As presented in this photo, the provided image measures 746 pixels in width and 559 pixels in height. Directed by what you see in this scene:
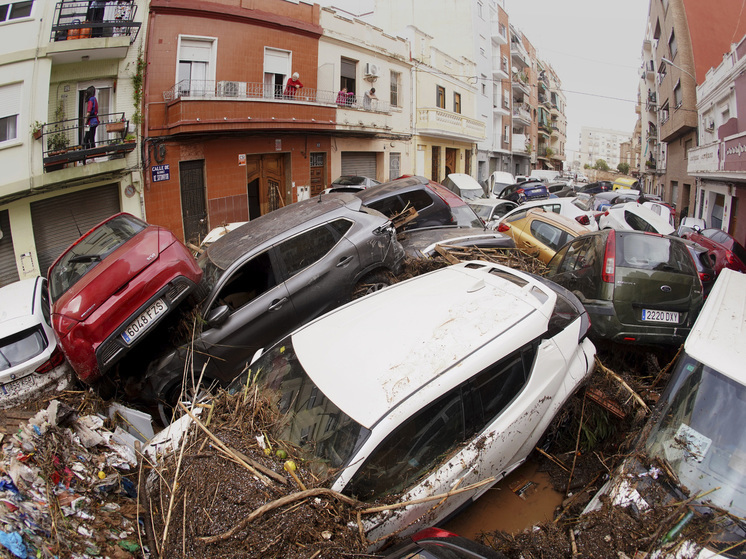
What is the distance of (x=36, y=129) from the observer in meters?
11.1

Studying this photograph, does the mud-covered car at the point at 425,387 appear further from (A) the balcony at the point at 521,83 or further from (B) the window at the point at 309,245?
(A) the balcony at the point at 521,83

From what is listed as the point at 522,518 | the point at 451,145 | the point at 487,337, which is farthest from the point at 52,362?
the point at 451,145

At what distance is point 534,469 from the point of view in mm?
4016

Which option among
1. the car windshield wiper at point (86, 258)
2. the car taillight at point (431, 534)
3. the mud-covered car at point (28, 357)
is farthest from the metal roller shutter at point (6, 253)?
the car taillight at point (431, 534)

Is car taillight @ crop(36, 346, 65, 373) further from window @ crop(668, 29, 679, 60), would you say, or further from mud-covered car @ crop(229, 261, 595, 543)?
window @ crop(668, 29, 679, 60)

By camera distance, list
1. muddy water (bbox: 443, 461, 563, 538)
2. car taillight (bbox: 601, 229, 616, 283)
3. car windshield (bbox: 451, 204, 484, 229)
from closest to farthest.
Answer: muddy water (bbox: 443, 461, 563, 538) → car taillight (bbox: 601, 229, 616, 283) → car windshield (bbox: 451, 204, 484, 229)

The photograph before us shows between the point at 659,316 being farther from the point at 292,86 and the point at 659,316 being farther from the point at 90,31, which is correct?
the point at 292,86

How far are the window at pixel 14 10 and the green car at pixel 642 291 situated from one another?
13.8m

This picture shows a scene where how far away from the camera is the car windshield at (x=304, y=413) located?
9.30ft

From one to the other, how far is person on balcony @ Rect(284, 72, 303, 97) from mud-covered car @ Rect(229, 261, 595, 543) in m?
15.1

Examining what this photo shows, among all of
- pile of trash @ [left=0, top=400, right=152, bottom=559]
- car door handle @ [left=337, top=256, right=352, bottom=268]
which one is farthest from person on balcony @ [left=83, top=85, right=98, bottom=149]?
pile of trash @ [left=0, top=400, right=152, bottom=559]

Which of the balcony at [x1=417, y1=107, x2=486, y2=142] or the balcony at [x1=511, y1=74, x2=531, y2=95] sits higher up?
the balcony at [x1=511, y1=74, x2=531, y2=95]

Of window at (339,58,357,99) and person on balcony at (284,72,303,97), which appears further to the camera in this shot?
window at (339,58,357,99)

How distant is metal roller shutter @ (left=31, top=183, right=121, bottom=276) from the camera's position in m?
11.5
